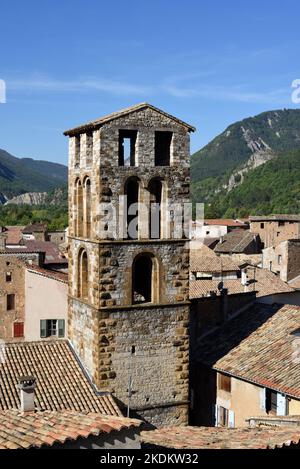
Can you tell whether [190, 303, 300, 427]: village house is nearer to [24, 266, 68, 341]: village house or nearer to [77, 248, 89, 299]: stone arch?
[77, 248, 89, 299]: stone arch

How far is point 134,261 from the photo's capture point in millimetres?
20516

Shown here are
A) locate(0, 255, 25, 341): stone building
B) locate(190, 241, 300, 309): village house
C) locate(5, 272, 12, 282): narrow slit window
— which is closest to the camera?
locate(190, 241, 300, 309): village house

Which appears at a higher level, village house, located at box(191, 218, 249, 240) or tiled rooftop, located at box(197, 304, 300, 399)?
village house, located at box(191, 218, 249, 240)

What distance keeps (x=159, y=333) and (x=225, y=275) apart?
2129 cm

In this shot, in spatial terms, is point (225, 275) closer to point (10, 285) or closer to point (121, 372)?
point (10, 285)

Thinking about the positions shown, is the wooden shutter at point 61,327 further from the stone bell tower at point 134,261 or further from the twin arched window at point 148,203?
the twin arched window at point 148,203

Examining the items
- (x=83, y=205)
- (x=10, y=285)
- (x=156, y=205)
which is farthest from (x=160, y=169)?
(x=10, y=285)

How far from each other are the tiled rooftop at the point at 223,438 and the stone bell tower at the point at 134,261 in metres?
4.30

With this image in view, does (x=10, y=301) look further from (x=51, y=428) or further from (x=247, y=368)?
(x=51, y=428)

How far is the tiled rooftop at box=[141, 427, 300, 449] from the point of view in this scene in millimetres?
12617

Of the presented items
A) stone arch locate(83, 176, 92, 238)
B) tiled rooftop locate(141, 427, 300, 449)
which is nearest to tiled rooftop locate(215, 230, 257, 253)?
stone arch locate(83, 176, 92, 238)

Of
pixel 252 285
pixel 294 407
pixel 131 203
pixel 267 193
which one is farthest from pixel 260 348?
pixel 267 193

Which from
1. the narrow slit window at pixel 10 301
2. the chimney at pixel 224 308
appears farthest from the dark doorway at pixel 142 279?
the narrow slit window at pixel 10 301

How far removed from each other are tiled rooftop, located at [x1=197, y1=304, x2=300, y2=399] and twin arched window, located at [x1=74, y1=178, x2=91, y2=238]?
680 centimetres
